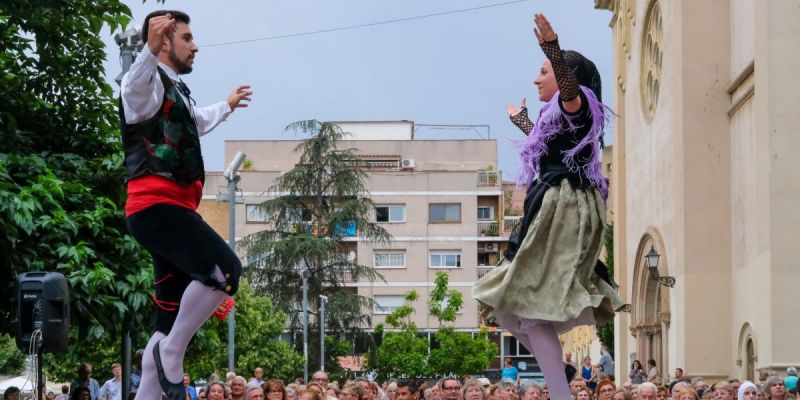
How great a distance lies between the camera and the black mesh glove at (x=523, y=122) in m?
8.31

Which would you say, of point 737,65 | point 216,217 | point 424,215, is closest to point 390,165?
point 424,215

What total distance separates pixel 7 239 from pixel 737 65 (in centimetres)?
2087

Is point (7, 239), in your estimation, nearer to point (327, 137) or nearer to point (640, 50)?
point (640, 50)

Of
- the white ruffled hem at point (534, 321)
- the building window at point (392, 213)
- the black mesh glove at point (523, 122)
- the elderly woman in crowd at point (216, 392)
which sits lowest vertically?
the elderly woman in crowd at point (216, 392)

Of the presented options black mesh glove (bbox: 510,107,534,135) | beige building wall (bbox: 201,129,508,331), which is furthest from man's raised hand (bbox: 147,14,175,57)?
beige building wall (bbox: 201,129,508,331)

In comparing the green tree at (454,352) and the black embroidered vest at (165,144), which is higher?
the black embroidered vest at (165,144)

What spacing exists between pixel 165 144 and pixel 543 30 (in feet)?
7.32

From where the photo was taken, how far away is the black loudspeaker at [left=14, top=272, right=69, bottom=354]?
35.5 feet

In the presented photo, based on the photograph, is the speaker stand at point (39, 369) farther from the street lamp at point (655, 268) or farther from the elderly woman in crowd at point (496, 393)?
the street lamp at point (655, 268)

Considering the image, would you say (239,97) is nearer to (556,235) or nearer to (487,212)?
(556,235)

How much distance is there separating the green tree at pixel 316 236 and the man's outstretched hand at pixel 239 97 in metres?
53.5

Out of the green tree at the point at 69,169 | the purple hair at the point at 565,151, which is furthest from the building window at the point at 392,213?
the purple hair at the point at 565,151

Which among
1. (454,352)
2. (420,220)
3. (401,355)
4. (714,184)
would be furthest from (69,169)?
(420,220)

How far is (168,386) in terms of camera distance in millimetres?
5988
